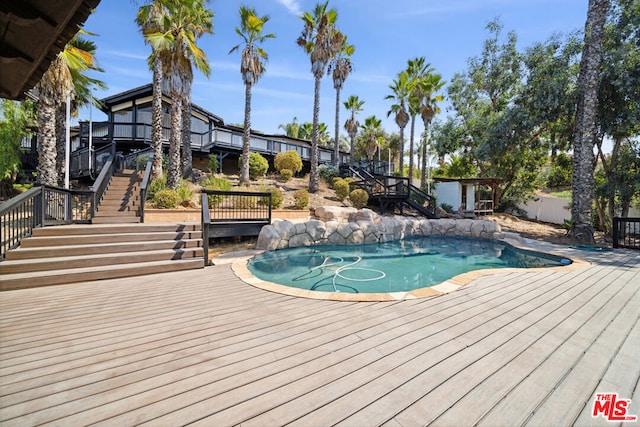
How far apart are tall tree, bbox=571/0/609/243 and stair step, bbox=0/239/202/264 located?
14.3m

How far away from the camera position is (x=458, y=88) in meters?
18.2

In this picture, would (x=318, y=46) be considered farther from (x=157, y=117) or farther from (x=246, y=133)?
(x=157, y=117)

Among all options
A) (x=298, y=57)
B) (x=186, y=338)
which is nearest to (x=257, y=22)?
(x=298, y=57)

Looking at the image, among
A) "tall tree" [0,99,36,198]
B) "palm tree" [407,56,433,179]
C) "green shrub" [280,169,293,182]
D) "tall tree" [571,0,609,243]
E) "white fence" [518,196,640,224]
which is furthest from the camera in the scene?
→ "palm tree" [407,56,433,179]

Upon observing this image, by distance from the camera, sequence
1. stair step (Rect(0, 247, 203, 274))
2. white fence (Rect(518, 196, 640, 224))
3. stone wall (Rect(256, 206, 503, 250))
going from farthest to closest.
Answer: white fence (Rect(518, 196, 640, 224)) → stone wall (Rect(256, 206, 503, 250)) → stair step (Rect(0, 247, 203, 274))

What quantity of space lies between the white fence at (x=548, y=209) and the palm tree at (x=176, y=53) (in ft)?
75.5

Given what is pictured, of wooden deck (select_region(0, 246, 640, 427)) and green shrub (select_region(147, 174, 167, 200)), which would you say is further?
green shrub (select_region(147, 174, 167, 200))

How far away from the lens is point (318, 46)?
1580 centimetres

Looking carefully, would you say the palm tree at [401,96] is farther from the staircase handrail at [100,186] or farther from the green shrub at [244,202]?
the staircase handrail at [100,186]

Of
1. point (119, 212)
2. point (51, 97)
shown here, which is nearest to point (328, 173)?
point (119, 212)

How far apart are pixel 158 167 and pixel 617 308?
48.6 feet

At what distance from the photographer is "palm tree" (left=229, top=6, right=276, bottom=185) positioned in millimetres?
14234

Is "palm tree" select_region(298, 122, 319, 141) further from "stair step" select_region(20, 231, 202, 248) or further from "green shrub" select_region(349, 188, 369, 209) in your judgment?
"stair step" select_region(20, 231, 202, 248)

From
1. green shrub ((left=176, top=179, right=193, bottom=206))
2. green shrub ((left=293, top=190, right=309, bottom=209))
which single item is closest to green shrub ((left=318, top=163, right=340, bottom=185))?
green shrub ((left=293, top=190, right=309, bottom=209))
